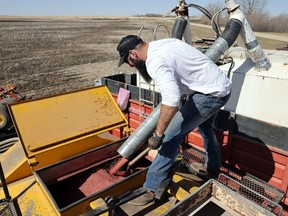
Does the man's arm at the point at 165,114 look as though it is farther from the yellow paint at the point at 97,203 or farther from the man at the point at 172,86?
the yellow paint at the point at 97,203

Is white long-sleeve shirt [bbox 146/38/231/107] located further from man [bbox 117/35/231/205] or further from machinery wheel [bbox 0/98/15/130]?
machinery wheel [bbox 0/98/15/130]

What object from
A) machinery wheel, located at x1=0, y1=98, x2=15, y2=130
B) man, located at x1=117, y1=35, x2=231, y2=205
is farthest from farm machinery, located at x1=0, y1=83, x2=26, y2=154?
man, located at x1=117, y1=35, x2=231, y2=205

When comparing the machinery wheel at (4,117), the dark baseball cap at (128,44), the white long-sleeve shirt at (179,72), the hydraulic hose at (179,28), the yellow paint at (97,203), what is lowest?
the machinery wheel at (4,117)

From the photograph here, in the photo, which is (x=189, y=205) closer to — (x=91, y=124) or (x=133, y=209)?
(x=133, y=209)

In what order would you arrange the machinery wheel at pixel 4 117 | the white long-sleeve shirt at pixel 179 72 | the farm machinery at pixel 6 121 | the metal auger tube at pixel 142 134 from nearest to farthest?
the white long-sleeve shirt at pixel 179 72 < the metal auger tube at pixel 142 134 < the farm machinery at pixel 6 121 < the machinery wheel at pixel 4 117

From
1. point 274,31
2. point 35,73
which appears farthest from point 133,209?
point 274,31

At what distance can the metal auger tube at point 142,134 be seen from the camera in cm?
301

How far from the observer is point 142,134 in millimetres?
3084

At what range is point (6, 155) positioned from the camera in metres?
3.60

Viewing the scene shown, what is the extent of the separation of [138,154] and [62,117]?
115 centimetres

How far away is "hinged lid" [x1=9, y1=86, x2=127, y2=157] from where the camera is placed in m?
3.16

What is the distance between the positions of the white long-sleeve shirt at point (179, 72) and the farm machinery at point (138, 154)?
2.15 feet

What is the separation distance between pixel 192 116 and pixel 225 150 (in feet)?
3.35

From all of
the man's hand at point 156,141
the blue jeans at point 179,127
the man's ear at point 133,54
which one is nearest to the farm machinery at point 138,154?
the blue jeans at point 179,127
